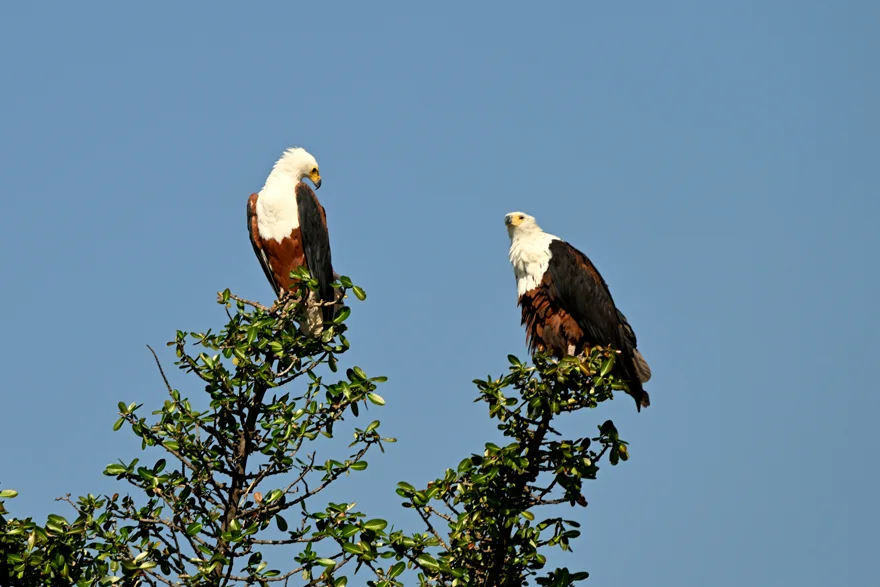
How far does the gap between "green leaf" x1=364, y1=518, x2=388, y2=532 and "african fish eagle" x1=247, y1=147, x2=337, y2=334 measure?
3.05 metres

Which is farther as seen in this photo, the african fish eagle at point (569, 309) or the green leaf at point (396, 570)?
the african fish eagle at point (569, 309)

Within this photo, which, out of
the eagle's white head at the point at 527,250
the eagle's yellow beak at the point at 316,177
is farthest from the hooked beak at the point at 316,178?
the eagle's white head at the point at 527,250

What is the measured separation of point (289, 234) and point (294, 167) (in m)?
0.71

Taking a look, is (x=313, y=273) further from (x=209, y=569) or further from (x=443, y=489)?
(x=209, y=569)

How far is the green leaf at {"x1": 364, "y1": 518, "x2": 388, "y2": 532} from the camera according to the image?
5090 millimetres

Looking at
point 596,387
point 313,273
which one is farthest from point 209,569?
point 313,273

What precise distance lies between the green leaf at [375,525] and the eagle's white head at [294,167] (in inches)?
160

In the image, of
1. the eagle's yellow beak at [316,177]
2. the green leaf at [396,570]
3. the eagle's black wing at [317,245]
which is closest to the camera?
the green leaf at [396,570]

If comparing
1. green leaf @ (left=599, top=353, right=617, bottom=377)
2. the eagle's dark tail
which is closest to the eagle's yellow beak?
the eagle's dark tail

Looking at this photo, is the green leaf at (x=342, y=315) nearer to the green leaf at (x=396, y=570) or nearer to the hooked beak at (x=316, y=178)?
the green leaf at (x=396, y=570)

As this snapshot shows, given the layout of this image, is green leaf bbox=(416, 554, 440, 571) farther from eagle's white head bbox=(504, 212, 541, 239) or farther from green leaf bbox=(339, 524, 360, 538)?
eagle's white head bbox=(504, 212, 541, 239)

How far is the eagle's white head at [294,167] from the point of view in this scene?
869 cm

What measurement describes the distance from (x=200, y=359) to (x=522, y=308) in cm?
288

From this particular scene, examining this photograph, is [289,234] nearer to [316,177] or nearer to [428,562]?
[316,177]
